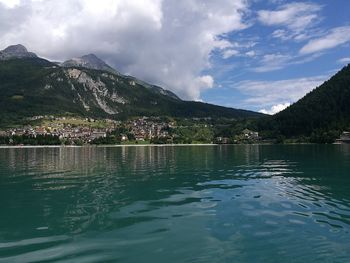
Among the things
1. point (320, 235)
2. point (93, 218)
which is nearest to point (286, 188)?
point (320, 235)

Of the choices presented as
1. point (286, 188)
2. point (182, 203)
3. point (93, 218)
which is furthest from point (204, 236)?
point (286, 188)

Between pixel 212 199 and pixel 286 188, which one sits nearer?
pixel 212 199

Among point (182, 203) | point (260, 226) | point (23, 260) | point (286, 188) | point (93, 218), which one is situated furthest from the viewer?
point (286, 188)

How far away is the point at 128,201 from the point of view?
3219cm

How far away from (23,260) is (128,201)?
15.2 meters

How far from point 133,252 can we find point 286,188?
79.3ft

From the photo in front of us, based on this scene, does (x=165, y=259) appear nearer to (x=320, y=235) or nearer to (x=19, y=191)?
(x=320, y=235)

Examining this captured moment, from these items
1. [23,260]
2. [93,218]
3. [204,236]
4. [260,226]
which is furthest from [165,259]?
[93,218]

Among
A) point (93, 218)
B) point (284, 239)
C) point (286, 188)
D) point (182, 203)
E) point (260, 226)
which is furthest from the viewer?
point (286, 188)

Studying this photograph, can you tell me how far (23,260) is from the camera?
56.4ft

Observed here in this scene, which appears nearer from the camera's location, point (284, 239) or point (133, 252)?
point (133, 252)

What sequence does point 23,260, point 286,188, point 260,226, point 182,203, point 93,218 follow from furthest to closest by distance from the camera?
point 286,188 → point 182,203 → point 93,218 → point 260,226 → point 23,260

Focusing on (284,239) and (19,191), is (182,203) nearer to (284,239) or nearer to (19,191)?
(284,239)

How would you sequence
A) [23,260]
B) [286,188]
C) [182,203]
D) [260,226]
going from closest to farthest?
[23,260]
[260,226]
[182,203]
[286,188]
